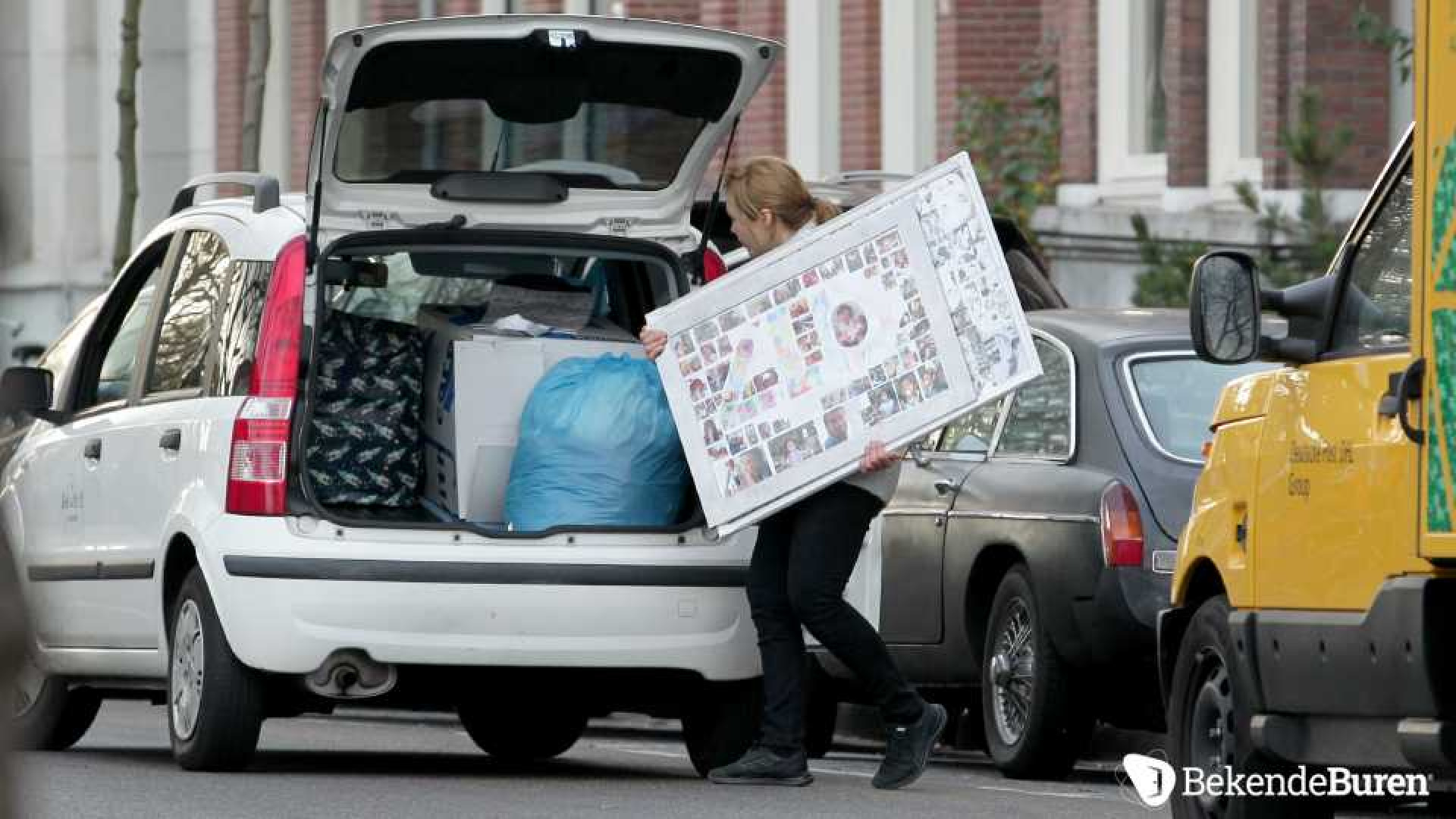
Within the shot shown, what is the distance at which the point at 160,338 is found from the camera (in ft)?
29.2

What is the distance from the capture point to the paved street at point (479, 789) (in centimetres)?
746

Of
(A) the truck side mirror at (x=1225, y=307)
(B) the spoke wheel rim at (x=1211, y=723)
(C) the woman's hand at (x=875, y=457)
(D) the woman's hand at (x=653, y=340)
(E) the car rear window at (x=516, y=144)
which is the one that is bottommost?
(B) the spoke wheel rim at (x=1211, y=723)

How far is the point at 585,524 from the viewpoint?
8.24 meters

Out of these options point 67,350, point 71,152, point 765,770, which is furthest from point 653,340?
point 71,152

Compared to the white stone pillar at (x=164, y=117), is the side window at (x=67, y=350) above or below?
below

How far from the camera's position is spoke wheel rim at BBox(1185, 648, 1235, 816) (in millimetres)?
6141

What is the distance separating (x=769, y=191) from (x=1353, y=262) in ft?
8.96

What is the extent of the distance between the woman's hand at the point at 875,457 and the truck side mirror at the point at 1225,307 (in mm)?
2327

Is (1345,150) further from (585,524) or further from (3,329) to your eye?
(3,329)

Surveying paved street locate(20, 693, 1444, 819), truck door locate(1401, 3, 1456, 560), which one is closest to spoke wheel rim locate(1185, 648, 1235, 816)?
truck door locate(1401, 3, 1456, 560)

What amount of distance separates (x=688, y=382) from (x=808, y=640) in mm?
2515

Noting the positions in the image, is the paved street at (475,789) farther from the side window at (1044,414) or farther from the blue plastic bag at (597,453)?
the side window at (1044,414)

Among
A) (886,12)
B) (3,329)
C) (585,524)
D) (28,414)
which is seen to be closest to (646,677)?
(585,524)

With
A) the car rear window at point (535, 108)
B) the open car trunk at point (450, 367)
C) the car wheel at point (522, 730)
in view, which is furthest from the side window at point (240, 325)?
the car wheel at point (522, 730)
